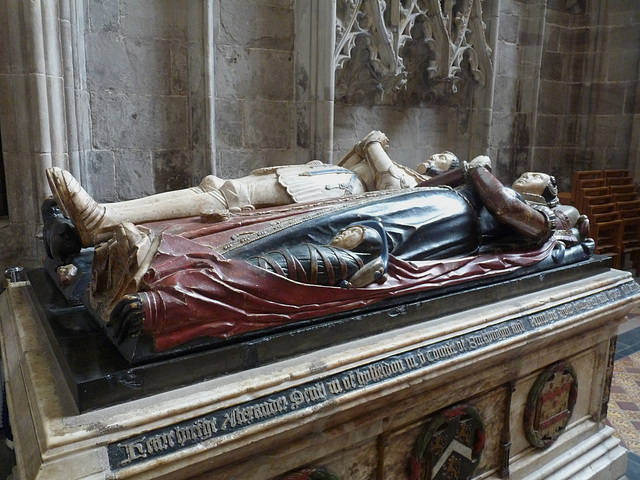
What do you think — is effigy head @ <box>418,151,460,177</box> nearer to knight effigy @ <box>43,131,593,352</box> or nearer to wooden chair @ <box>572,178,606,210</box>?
knight effigy @ <box>43,131,593,352</box>

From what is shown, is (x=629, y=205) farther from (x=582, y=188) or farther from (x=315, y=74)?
(x=315, y=74)

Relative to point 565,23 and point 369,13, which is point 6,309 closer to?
point 369,13

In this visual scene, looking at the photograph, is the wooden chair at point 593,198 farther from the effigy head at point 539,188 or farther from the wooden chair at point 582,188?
the effigy head at point 539,188

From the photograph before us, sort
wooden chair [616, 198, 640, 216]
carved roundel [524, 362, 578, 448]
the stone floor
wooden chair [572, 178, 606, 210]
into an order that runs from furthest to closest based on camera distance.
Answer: wooden chair [616, 198, 640, 216], wooden chair [572, 178, 606, 210], the stone floor, carved roundel [524, 362, 578, 448]

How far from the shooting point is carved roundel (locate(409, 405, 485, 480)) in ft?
6.15

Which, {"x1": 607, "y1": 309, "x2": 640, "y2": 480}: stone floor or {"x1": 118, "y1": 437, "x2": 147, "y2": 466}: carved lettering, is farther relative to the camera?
{"x1": 607, "y1": 309, "x2": 640, "y2": 480}: stone floor

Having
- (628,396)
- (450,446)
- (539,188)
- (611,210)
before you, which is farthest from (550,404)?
(611,210)

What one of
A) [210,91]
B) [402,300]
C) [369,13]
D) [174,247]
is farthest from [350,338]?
[369,13]

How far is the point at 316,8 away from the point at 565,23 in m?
3.82

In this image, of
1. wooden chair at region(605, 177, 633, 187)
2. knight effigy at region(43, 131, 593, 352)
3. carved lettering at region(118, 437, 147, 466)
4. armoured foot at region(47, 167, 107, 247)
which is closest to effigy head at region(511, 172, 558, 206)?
knight effigy at region(43, 131, 593, 352)

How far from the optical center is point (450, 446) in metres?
1.97

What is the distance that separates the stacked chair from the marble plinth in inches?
130

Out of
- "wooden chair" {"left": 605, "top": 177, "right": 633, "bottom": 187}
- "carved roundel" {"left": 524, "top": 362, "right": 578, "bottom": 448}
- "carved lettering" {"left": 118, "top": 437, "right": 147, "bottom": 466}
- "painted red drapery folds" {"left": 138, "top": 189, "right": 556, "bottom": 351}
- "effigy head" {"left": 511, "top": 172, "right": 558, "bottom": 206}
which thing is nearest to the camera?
"carved lettering" {"left": 118, "top": 437, "right": 147, "bottom": 466}

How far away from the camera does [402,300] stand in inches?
73.0
